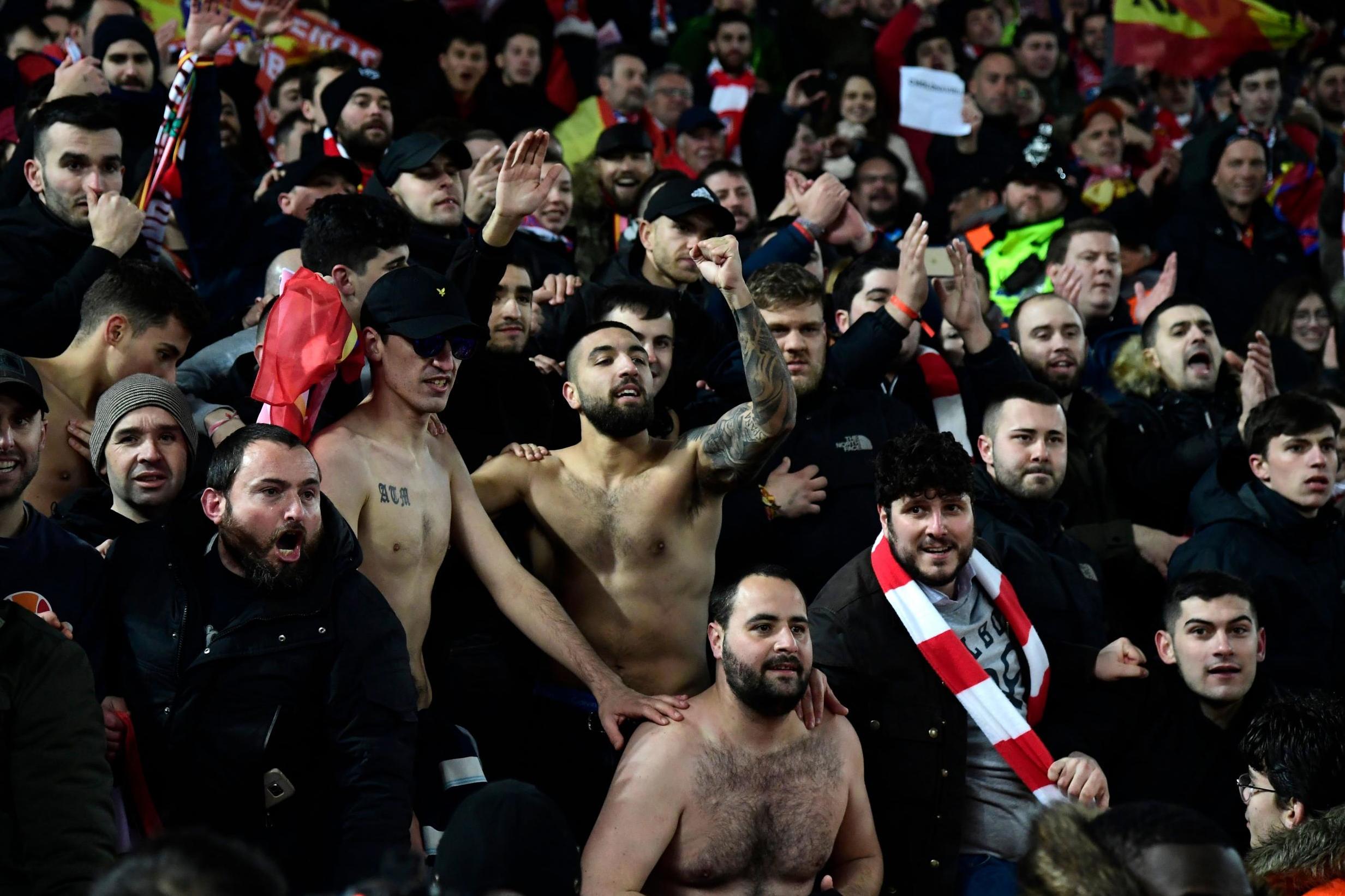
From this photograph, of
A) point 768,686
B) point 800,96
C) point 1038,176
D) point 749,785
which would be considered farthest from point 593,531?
point 800,96

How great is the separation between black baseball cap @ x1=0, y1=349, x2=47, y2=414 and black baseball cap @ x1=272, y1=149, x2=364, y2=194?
10.2ft

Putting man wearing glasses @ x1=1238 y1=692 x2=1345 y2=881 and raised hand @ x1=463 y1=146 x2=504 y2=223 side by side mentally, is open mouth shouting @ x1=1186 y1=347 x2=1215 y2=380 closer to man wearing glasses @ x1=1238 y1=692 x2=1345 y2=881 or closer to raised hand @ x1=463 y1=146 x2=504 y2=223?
man wearing glasses @ x1=1238 y1=692 x2=1345 y2=881

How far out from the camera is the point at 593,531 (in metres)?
5.79

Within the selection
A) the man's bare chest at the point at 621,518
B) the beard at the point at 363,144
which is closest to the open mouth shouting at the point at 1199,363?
the man's bare chest at the point at 621,518

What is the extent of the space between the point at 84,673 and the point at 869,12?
32.6 feet

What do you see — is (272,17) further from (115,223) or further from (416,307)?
(416,307)

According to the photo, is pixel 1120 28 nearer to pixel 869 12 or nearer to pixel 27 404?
pixel 869 12

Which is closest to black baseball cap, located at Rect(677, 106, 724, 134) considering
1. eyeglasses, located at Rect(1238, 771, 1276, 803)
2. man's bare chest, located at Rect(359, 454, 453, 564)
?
man's bare chest, located at Rect(359, 454, 453, 564)

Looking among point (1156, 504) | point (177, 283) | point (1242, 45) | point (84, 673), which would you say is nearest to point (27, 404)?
point (84, 673)

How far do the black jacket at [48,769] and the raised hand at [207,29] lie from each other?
3.91 metres

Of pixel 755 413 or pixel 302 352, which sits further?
pixel 755 413

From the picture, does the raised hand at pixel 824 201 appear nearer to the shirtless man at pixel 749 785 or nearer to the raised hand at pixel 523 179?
the raised hand at pixel 523 179

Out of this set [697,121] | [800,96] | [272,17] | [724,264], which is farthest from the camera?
[800,96]

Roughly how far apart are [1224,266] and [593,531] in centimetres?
603
